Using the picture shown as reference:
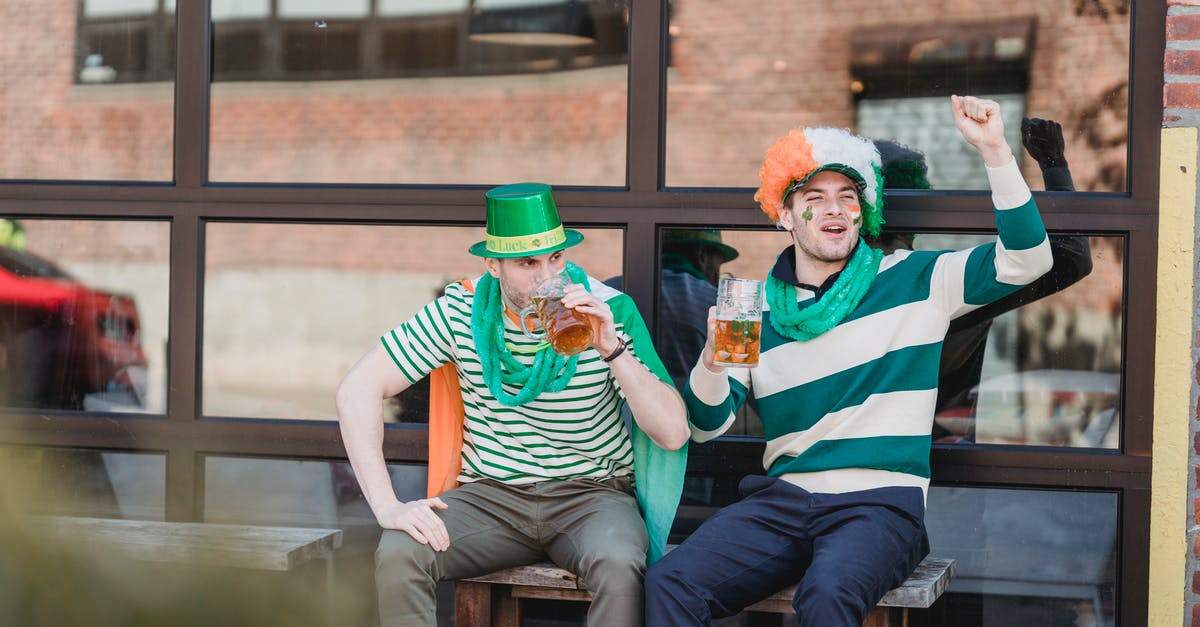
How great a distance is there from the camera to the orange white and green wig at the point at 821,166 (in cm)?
316

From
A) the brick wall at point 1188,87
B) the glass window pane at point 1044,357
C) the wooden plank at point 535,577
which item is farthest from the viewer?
the glass window pane at point 1044,357

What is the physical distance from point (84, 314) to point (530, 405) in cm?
185

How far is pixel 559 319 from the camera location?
283cm

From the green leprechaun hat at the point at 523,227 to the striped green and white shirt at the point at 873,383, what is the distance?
503 millimetres

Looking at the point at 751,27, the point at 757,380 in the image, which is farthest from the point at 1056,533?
the point at 751,27

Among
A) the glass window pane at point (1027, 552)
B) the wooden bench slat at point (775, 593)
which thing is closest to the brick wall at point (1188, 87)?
the glass window pane at point (1027, 552)

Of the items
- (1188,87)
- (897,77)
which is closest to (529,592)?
(897,77)

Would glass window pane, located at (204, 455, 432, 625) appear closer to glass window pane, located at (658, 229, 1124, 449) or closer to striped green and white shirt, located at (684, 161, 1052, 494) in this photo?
striped green and white shirt, located at (684, 161, 1052, 494)

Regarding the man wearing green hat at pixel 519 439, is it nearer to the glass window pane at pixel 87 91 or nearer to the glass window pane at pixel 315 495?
the glass window pane at pixel 315 495

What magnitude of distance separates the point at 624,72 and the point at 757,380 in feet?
3.66

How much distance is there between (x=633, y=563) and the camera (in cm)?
297

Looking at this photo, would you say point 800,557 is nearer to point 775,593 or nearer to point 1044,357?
point 775,593

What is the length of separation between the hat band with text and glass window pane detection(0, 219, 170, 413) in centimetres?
154

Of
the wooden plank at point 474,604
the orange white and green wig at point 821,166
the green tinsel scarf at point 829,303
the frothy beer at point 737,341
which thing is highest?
the orange white and green wig at point 821,166
